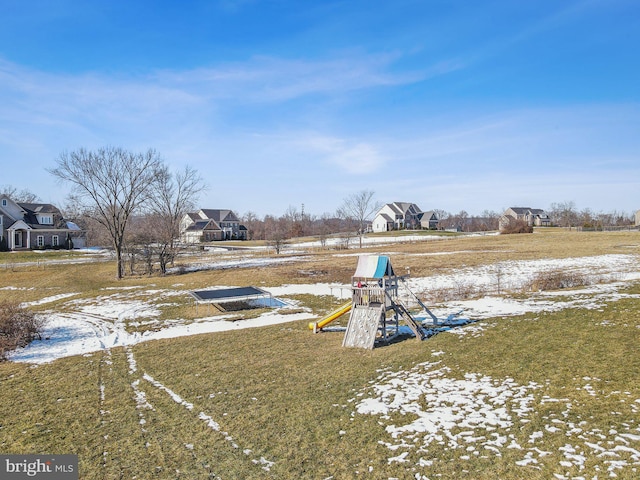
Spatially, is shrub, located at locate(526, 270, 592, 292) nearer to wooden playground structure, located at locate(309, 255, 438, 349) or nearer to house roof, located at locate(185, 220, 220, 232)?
wooden playground structure, located at locate(309, 255, 438, 349)

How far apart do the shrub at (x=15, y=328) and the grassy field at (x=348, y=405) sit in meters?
2.05

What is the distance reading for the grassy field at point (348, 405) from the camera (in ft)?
20.3

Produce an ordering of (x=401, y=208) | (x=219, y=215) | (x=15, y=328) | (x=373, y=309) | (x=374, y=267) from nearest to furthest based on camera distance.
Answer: (x=373, y=309), (x=374, y=267), (x=15, y=328), (x=219, y=215), (x=401, y=208)

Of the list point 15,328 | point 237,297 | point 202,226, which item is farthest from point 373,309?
point 202,226

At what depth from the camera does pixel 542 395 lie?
787cm

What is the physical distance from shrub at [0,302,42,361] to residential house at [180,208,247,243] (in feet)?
243

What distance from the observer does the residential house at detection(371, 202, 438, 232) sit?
343ft

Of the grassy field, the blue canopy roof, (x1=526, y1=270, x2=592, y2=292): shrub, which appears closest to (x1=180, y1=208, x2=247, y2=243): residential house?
(x1=526, y1=270, x2=592, y2=292): shrub

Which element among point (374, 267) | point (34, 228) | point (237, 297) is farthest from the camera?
point (34, 228)

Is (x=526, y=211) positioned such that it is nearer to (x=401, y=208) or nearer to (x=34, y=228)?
(x=401, y=208)

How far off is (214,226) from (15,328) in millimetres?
81226

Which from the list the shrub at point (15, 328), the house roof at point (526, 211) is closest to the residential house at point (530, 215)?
the house roof at point (526, 211)

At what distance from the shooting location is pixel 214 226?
95.0 metres

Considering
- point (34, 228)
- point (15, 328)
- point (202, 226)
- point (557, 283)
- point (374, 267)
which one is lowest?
point (15, 328)
